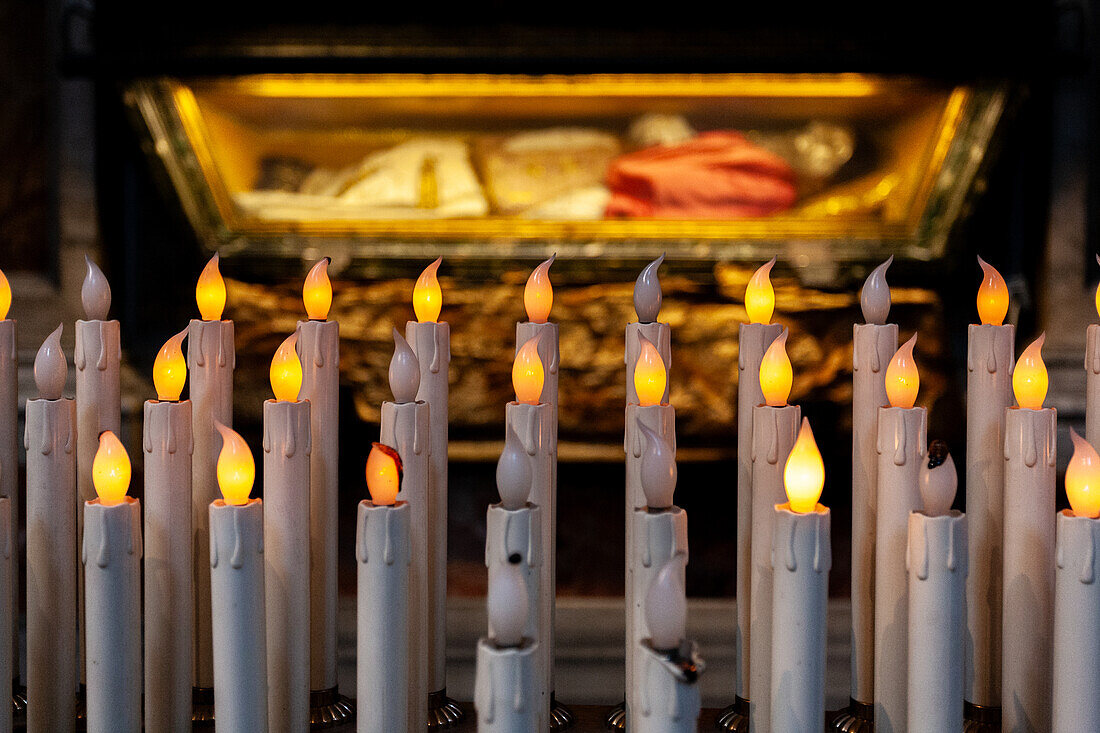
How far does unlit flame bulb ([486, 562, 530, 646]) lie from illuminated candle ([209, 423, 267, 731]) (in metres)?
0.16

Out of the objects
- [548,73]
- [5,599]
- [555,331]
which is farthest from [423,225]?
[5,599]

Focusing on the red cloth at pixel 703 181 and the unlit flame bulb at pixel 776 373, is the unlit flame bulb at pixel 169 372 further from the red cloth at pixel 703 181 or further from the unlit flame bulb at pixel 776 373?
the red cloth at pixel 703 181

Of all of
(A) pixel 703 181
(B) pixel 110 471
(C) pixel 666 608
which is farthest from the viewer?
(A) pixel 703 181

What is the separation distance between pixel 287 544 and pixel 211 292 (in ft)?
0.69

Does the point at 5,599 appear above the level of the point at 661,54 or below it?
below

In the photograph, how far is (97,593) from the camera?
0.62 metres

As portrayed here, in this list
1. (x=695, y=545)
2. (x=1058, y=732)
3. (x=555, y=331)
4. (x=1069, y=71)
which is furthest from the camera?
(x=695, y=545)

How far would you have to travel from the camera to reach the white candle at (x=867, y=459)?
0.72 metres

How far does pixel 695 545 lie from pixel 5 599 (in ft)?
3.79

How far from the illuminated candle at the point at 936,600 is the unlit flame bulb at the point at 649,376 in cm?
16

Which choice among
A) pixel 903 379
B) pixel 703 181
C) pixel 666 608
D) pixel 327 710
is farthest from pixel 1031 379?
pixel 703 181

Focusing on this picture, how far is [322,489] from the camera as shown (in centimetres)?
74

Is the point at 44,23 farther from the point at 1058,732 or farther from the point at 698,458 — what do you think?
the point at 1058,732

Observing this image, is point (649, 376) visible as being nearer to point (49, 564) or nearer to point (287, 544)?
point (287, 544)
